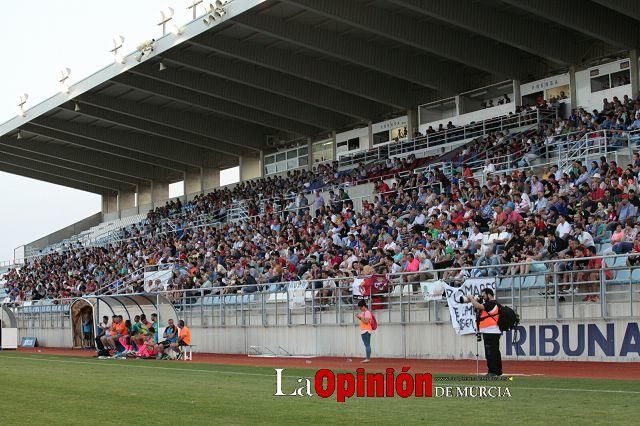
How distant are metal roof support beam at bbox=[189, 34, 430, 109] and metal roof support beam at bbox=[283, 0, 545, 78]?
5558 millimetres

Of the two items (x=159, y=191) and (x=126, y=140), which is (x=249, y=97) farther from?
(x=159, y=191)

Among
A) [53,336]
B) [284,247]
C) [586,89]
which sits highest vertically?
[586,89]

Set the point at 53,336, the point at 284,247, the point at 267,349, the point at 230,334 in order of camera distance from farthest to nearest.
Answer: the point at 53,336 < the point at 284,247 < the point at 230,334 < the point at 267,349

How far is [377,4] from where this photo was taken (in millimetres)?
38812

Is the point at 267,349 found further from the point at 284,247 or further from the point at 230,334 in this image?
the point at 284,247

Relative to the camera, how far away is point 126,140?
199 ft

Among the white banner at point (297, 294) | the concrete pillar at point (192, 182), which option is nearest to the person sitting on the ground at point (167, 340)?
the white banner at point (297, 294)

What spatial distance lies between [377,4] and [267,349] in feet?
47.1

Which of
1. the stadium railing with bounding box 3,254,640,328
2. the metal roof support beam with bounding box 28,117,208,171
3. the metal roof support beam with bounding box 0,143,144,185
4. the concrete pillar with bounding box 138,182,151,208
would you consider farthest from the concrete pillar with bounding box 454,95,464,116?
the concrete pillar with bounding box 138,182,151,208

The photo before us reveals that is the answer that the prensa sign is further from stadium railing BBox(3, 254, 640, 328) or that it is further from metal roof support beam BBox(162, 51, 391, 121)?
metal roof support beam BBox(162, 51, 391, 121)

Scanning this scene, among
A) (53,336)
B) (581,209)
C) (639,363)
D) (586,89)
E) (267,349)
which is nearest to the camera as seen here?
(639,363)

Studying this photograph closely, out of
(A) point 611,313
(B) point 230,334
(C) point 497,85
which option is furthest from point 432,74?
(A) point 611,313

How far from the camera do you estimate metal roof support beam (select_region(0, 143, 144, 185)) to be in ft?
214

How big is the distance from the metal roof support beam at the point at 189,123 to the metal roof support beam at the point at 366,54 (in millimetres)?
14810
